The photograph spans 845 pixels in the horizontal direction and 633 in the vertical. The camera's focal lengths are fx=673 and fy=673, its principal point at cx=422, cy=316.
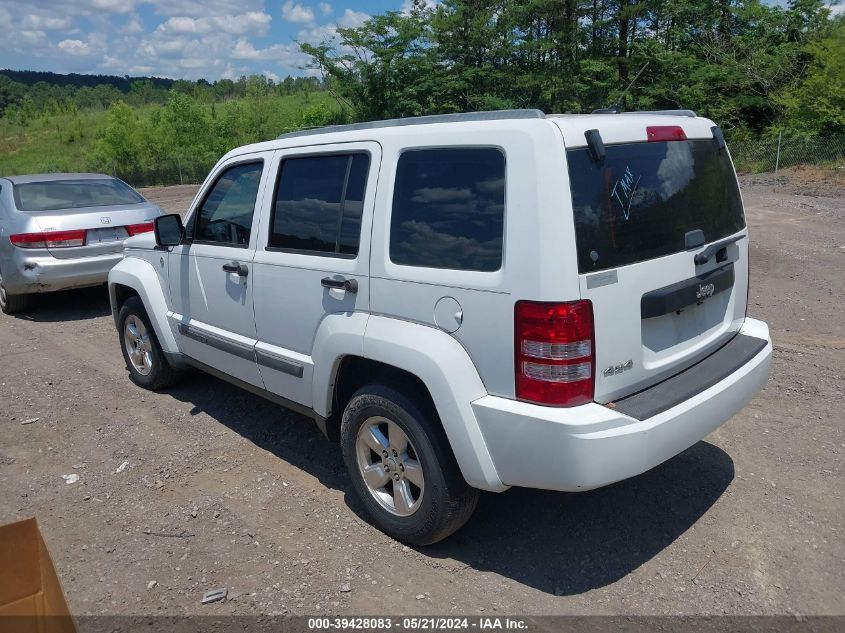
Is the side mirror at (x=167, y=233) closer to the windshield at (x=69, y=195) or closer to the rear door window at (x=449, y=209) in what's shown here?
the rear door window at (x=449, y=209)

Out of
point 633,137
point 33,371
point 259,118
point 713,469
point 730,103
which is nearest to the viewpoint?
point 633,137

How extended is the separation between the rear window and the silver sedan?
6814 mm

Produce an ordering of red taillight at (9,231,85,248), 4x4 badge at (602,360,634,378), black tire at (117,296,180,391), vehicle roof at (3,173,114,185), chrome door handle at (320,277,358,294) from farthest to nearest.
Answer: vehicle roof at (3,173,114,185) < red taillight at (9,231,85,248) < black tire at (117,296,180,391) < chrome door handle at (320,277,358,294) < 4x4 badge at (602,360,634,378)

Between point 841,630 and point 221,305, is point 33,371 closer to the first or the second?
point 221,305

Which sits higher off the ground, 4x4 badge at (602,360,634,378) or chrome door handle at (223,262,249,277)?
chrome door handle at (223,262,249,277)

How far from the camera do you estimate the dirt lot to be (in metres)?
3.06

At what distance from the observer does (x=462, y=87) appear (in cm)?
3319

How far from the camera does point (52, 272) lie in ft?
25.6

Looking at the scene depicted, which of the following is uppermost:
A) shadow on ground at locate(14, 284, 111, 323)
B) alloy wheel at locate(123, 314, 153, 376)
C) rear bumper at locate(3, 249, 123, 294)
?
rear bumper at locate(3, 249, 123, 294)

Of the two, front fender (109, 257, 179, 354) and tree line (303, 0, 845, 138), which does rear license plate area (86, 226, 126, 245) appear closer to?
front fender (109, 257, 179, 354)

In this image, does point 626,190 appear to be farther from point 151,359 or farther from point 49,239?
point 49,239

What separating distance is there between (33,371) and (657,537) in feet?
19.1

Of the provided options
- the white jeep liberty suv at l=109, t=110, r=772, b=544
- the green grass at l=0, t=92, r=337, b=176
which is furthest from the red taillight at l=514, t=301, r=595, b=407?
the green grass at l=0, t=92, r=337, b=176

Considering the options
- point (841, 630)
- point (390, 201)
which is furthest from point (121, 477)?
point (841, 630)
